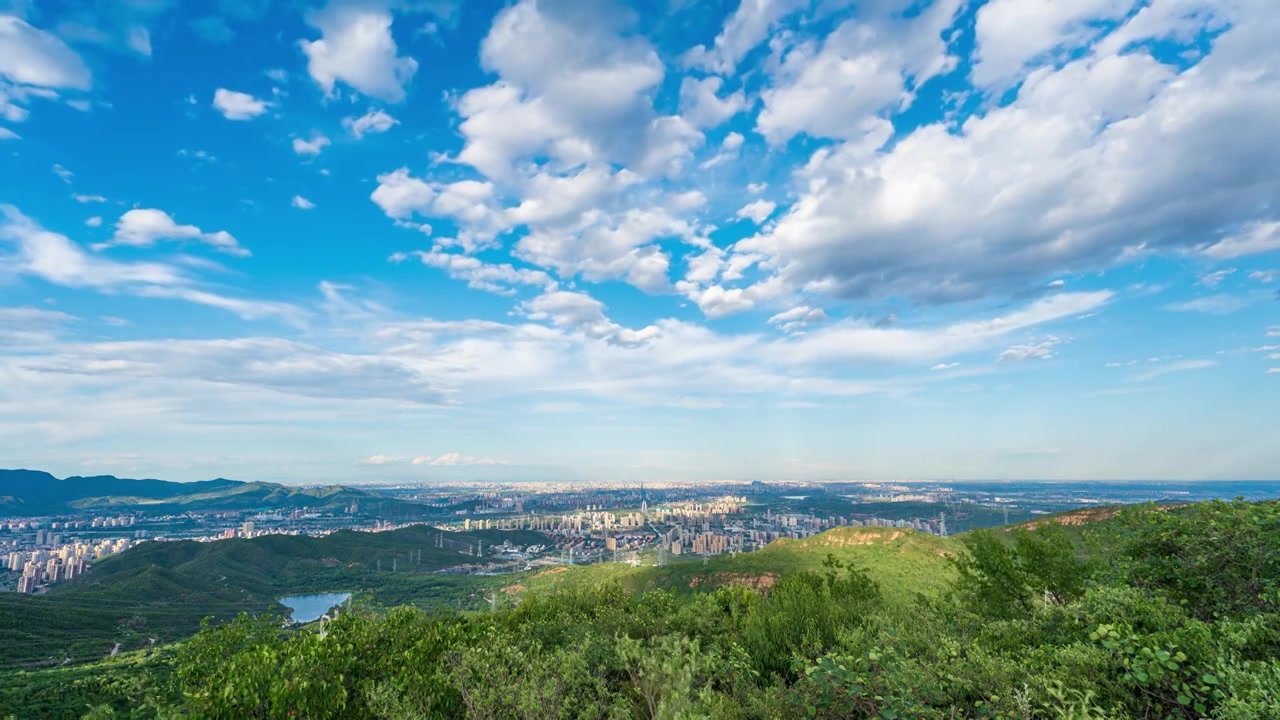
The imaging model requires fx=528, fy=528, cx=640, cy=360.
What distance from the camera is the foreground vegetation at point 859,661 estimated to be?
22.4 feet

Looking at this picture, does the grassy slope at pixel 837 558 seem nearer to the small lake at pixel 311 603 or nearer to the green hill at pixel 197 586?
the green hill at pixel 197 586

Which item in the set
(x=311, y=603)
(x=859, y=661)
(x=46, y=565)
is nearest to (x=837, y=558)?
(x=859, y=661)

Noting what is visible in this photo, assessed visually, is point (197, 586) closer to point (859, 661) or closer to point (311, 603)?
point (311, 603)

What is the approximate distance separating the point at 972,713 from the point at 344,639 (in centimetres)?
1529

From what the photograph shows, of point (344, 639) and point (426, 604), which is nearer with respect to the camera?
point (344, 639)

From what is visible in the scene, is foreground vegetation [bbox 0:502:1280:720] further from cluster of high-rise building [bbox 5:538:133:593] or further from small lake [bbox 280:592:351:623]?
cluster of high-rise building [bbox 5:538:133:593]

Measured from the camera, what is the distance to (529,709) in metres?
10.0

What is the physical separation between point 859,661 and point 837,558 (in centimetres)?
7145

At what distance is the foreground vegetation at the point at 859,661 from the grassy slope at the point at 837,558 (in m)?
43.7

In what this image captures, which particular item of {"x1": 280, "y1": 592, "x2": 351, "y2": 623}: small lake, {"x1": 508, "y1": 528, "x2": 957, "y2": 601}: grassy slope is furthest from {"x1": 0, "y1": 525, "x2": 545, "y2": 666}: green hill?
{"x1": 508, "y1": 528, "x2": 957, "y2": 601}: grassy slope

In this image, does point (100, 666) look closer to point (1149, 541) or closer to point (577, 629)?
point (577, 629)

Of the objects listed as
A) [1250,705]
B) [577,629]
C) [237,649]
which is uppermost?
[1250,705]

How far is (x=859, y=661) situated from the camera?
8438mm

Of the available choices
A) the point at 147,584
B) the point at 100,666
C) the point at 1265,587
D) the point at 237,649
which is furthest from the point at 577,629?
the point at 147,584
